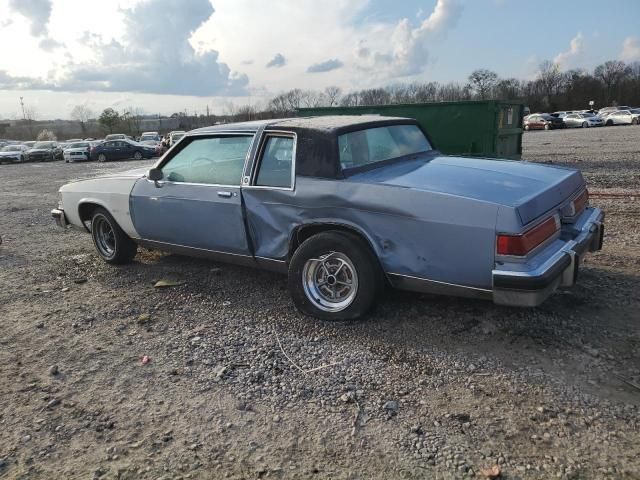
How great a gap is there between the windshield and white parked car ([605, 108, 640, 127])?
4558 centimetres

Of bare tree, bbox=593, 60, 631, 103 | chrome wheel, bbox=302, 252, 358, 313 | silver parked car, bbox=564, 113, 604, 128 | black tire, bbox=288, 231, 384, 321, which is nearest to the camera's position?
black tire, bbox=288, 231, 384, 321

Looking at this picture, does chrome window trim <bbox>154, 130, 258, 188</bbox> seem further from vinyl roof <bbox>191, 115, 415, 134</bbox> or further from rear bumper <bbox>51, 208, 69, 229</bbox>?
Answer: rear bumper <bbox>51, 208, 69, 229</bbox>

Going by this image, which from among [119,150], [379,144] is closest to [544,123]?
[119,150]

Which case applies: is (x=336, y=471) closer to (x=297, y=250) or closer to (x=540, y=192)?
(x=297, y=250)

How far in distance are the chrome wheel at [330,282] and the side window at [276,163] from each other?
0.69 m

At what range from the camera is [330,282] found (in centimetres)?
407

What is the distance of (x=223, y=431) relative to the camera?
111 inches

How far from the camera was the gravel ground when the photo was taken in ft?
8.42

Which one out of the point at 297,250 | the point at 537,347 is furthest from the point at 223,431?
the point at 537,347

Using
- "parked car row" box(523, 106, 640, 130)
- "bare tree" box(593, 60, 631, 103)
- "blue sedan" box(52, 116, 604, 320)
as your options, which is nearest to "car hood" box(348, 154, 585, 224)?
"blue sedan" box(52, 116, 604, 320)

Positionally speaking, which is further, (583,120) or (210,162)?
(583,120)

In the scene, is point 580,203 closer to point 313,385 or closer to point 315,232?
point 315,232

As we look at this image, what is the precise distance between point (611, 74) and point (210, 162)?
91.1 metres

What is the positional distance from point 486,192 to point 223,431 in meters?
2.18
